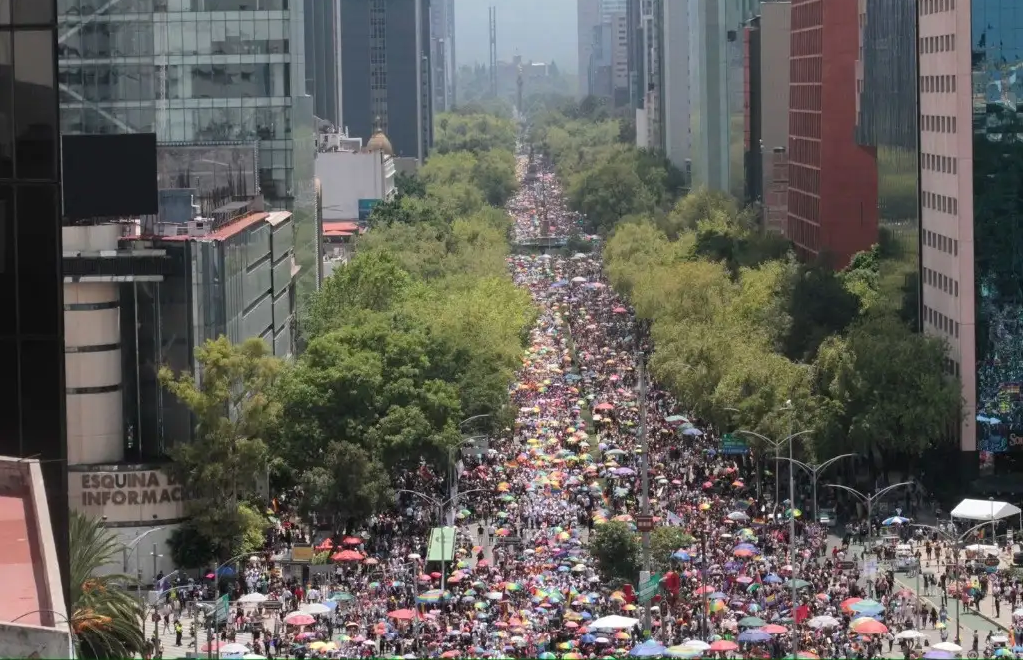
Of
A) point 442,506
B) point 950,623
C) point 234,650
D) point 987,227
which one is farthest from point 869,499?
point 234,650

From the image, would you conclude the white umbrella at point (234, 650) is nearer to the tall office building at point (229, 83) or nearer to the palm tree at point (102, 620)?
the palm tree at point (102, 620)

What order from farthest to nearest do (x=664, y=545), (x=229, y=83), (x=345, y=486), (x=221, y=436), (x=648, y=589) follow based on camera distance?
1. (x=229, y=83)
2. (x=345, y=486)
3. (x=221, y=436)
4. (x=664, y=545)
5. (x=648, y=589)

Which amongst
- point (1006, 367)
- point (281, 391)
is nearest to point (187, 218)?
point (281, 391)

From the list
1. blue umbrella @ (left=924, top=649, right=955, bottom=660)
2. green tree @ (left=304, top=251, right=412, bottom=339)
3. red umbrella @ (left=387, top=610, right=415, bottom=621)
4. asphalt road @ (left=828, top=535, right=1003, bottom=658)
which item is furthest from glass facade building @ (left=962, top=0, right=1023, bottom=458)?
green tree @ (left=304, top=251, right=412, bottom=339)

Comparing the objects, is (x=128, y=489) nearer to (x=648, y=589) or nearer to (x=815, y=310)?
(x=648, y=589)

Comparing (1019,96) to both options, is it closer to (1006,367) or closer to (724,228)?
(1006,367)

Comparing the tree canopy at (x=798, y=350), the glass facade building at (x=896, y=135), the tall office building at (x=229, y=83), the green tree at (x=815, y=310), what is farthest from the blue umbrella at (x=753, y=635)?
the tall office building at (x=229, y=83)
